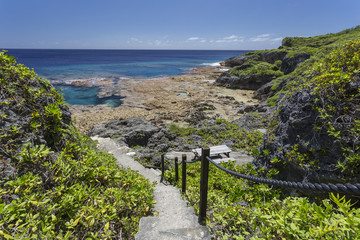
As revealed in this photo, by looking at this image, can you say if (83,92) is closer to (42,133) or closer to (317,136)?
(42,133)

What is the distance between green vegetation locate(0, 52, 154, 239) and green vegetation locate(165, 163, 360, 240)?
5.19ft

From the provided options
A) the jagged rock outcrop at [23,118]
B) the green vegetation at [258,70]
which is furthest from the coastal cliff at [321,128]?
the green vegetation at [258,70]

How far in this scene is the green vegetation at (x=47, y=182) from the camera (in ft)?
7.73

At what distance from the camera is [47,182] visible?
301cm

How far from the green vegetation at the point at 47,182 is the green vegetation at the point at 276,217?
1.58m

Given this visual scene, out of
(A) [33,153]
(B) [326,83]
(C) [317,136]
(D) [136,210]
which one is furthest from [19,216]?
(B) [326,83]

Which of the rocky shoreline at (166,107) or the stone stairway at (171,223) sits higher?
the stone stairway at (171,223)

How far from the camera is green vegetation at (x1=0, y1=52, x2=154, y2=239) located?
2.36 m

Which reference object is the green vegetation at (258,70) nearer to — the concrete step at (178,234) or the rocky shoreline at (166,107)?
the rocky shoreline at (166,107)

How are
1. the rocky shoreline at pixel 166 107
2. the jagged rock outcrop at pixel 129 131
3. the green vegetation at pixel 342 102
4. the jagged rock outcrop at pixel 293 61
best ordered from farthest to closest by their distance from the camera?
the jagged rock outcrop at pixel 293 61, the rocky shoreline at pixel 166 107, the jagged rock outcrop at pixel 129 131, the green vegetation at pixel 342 102

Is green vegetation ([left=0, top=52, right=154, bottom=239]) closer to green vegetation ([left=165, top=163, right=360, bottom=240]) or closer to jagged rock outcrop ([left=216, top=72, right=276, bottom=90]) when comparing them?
green vegetation ([left=165, top=163, right=360, bottom=240])

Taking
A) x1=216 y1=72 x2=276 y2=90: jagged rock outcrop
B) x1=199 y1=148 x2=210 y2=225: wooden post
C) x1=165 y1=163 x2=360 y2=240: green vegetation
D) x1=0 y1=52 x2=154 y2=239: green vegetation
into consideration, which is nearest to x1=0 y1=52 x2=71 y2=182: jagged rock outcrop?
x1=0 y1=52 x2=154 y2=239: green vegetation

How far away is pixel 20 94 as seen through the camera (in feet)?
12.5

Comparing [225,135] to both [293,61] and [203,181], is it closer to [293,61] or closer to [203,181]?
[203,181]
